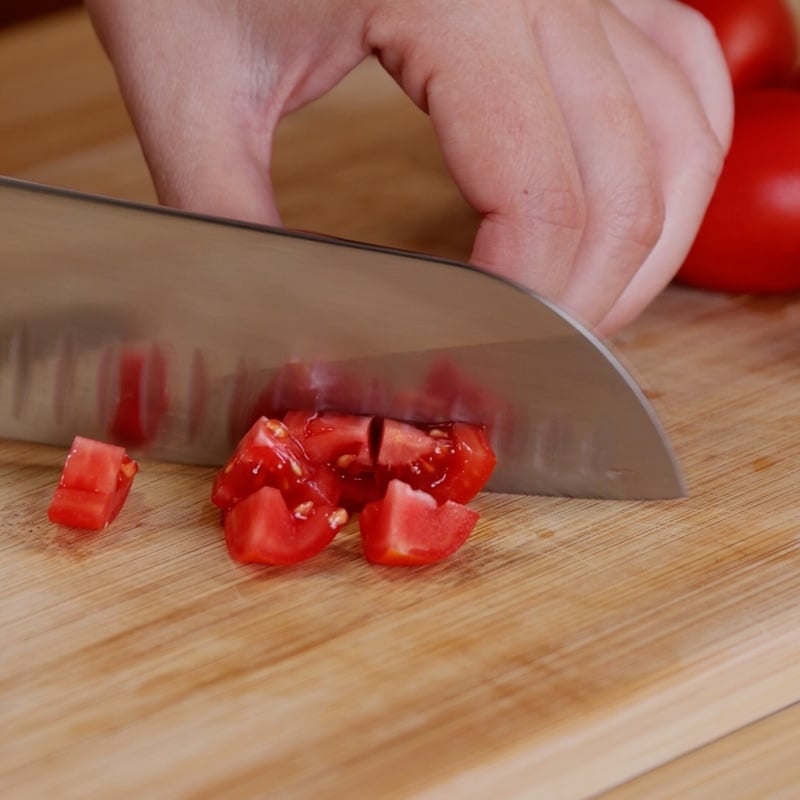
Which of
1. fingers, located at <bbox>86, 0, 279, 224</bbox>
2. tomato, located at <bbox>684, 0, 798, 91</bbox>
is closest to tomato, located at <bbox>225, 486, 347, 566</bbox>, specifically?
fingers, located at <bbox>86, 0, 279, 224</bbox>

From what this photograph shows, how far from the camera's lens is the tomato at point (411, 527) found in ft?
4.09

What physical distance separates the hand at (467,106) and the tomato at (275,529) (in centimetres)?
32

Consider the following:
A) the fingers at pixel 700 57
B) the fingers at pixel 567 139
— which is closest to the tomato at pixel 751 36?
the fingers at pixel 700 57

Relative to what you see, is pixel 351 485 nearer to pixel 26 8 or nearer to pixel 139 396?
pixel 139 396

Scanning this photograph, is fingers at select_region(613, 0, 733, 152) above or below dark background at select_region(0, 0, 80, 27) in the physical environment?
above

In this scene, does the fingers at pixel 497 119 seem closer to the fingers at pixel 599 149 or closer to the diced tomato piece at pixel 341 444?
the fingers at pixel 599 149

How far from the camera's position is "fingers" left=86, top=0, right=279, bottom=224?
142 cm

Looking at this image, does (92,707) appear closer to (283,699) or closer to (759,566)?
(283,699)

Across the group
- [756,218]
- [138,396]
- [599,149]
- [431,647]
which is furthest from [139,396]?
[756,218]

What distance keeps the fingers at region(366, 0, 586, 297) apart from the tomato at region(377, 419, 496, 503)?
204 millimetres

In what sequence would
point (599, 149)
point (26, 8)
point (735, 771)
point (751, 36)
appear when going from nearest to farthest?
point (735, 771)
point (599, 149)
point (751, 36)
point (26, 8)

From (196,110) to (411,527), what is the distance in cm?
52

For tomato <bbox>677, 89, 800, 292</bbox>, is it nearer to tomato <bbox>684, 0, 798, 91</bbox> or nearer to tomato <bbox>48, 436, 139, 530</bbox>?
tomato <bbox>684, 0, 798, 91</bbox>

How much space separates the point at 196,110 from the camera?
144 centimetres
